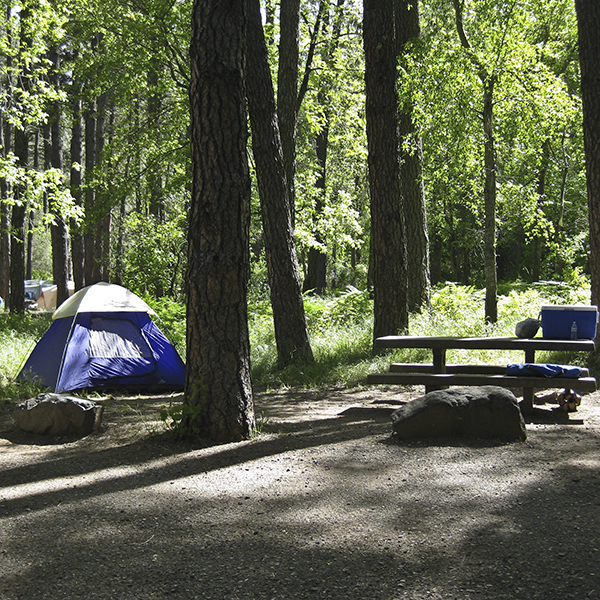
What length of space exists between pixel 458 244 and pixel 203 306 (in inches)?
1126

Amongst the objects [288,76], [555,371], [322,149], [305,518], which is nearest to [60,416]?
[305,518]

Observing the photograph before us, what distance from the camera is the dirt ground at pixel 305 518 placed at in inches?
116

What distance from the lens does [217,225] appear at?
213 inches

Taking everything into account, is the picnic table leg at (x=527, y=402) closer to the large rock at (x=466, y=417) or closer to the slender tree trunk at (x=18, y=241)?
the large rock at (x=466, y=417)

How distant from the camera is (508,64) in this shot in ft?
36.5

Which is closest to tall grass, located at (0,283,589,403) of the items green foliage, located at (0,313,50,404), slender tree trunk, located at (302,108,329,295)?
green foliage, located at (0,313,50,404)

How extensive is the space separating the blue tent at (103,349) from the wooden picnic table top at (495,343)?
154 inches

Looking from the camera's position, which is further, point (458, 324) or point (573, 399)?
point (458, 324)

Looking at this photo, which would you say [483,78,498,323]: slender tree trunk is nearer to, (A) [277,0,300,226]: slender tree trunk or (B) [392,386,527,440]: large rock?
(A) [277,0,300,226]: slender tree trunk

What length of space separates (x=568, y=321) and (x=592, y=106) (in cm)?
364

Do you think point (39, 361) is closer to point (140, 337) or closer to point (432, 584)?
point (140, 337)

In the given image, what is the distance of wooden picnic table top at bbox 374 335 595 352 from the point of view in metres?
6.47

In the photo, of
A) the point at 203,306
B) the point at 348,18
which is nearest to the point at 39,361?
the point at 203,306

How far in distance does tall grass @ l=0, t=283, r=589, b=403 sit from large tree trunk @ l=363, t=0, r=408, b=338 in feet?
3.02
